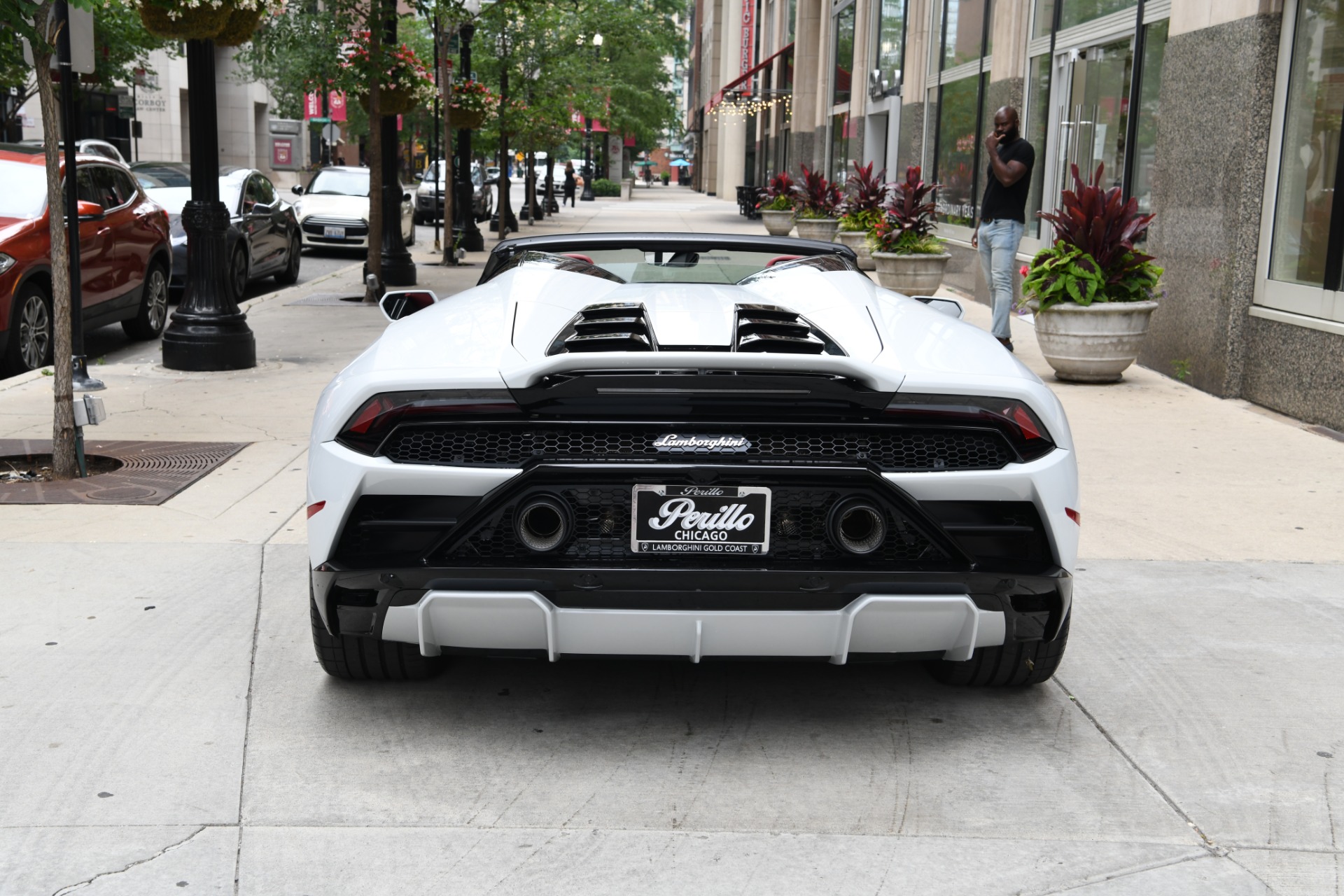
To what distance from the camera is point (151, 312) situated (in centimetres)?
1256

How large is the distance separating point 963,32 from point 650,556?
17062 millimetres

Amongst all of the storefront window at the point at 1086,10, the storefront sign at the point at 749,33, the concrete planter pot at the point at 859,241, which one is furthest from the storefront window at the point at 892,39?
the storefront sign at the point at 749,33

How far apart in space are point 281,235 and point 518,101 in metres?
11.8

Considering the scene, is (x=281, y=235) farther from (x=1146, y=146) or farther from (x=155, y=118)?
(x=155, y=118)

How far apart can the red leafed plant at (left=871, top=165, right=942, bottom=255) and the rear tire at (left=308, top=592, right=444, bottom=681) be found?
12.3 m

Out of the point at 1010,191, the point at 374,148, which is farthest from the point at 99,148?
the point at 1010,191

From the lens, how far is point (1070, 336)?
10102 millimetres

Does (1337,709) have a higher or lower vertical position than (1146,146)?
lower

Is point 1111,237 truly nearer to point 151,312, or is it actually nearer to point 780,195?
point 151,312

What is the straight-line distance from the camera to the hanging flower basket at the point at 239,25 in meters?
10.1


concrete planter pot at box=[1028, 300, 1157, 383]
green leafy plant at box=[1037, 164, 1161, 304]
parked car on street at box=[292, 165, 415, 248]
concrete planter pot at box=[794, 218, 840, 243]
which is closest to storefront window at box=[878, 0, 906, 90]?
concrete planter pot at box=[794, 218, 840, 243]

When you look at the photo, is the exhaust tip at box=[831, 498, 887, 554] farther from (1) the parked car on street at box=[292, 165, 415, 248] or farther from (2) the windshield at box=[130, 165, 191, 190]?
(1) the parked car on street at box=[292, 165, 415, 248]

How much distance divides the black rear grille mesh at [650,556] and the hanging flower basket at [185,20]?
25.0 ft

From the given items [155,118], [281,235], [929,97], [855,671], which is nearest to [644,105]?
[155,118]
